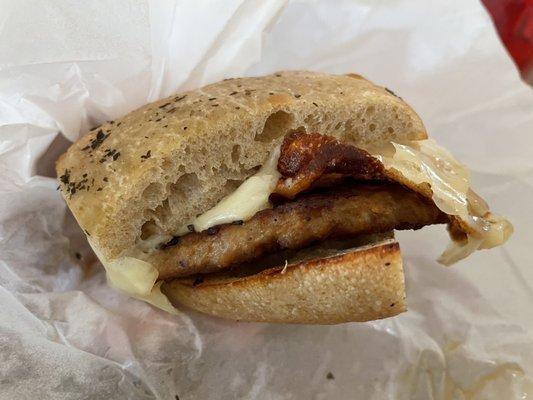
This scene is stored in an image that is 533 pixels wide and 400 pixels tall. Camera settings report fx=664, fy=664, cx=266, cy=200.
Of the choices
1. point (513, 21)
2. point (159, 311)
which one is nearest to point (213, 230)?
point (159, 311)

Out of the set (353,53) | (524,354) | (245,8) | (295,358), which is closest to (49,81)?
(245,8)

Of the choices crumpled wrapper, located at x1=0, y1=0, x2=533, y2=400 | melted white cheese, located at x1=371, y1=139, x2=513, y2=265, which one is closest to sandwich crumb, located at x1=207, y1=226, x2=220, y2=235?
crumpled wrapper, located at x1=0, y1=0, x2=533, y2=400

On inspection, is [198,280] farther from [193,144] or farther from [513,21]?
[513,21]

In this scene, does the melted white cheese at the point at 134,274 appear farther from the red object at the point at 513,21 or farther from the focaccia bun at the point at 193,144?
the red object at the point at 513,21

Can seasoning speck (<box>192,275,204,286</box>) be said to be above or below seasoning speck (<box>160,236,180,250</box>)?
below

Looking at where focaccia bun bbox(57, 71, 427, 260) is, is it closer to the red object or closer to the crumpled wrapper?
the crumpled wrapper

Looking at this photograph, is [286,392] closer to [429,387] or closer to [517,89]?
[429,387]

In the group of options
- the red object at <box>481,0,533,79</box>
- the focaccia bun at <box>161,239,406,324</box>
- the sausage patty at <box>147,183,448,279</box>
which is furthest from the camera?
the red object at <box>481,0,533,79</box>
